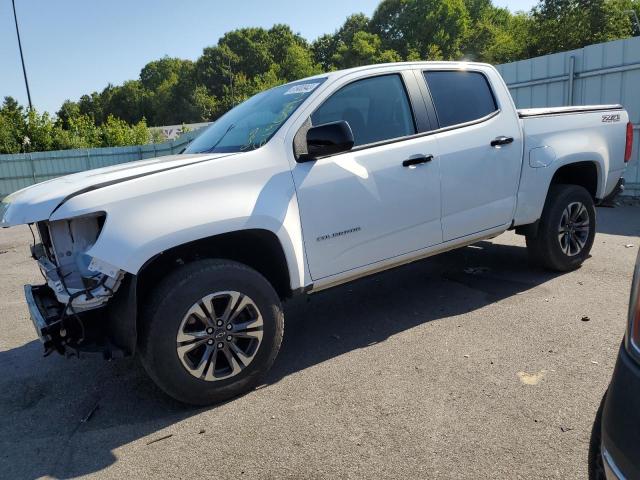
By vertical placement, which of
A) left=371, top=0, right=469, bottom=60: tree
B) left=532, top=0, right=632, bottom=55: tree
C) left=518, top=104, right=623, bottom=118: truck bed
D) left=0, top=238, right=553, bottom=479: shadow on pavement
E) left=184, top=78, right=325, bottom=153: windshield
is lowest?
left=0, top=238, right=553, bottom=479: shadow on pavement

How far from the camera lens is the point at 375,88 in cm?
391

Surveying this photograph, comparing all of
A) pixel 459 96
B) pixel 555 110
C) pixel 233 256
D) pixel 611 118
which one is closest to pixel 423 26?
pixel 611 118

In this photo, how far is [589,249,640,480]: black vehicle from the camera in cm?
140

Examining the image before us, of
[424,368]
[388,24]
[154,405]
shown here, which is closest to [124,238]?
[154,405]

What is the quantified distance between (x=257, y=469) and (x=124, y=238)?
1.40 metres

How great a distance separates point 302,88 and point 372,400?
226 centimetres

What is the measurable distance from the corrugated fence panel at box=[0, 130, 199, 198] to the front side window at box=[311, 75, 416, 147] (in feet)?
48.5

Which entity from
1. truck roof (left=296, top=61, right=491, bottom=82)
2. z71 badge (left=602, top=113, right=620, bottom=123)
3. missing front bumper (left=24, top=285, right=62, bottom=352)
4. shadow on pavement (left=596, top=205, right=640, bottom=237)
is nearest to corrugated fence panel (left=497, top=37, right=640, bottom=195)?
shadow on pavement (left=596, top=205, right=640, bottom=237)

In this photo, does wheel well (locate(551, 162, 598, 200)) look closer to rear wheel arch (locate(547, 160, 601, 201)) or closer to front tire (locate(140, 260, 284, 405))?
rear wheel arch (locate(547, 160, 601, 201))

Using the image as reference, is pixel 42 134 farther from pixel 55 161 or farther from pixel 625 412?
pixel 625 412

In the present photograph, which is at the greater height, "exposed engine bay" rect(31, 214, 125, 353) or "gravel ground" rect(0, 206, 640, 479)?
"exposed engine bay" rect(31, 214, 125, 353)

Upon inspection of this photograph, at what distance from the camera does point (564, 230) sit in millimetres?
5035

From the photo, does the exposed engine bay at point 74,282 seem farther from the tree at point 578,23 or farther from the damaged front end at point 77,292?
the tree at point 578,23

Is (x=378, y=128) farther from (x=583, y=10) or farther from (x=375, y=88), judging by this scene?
(x=583, y=10)
